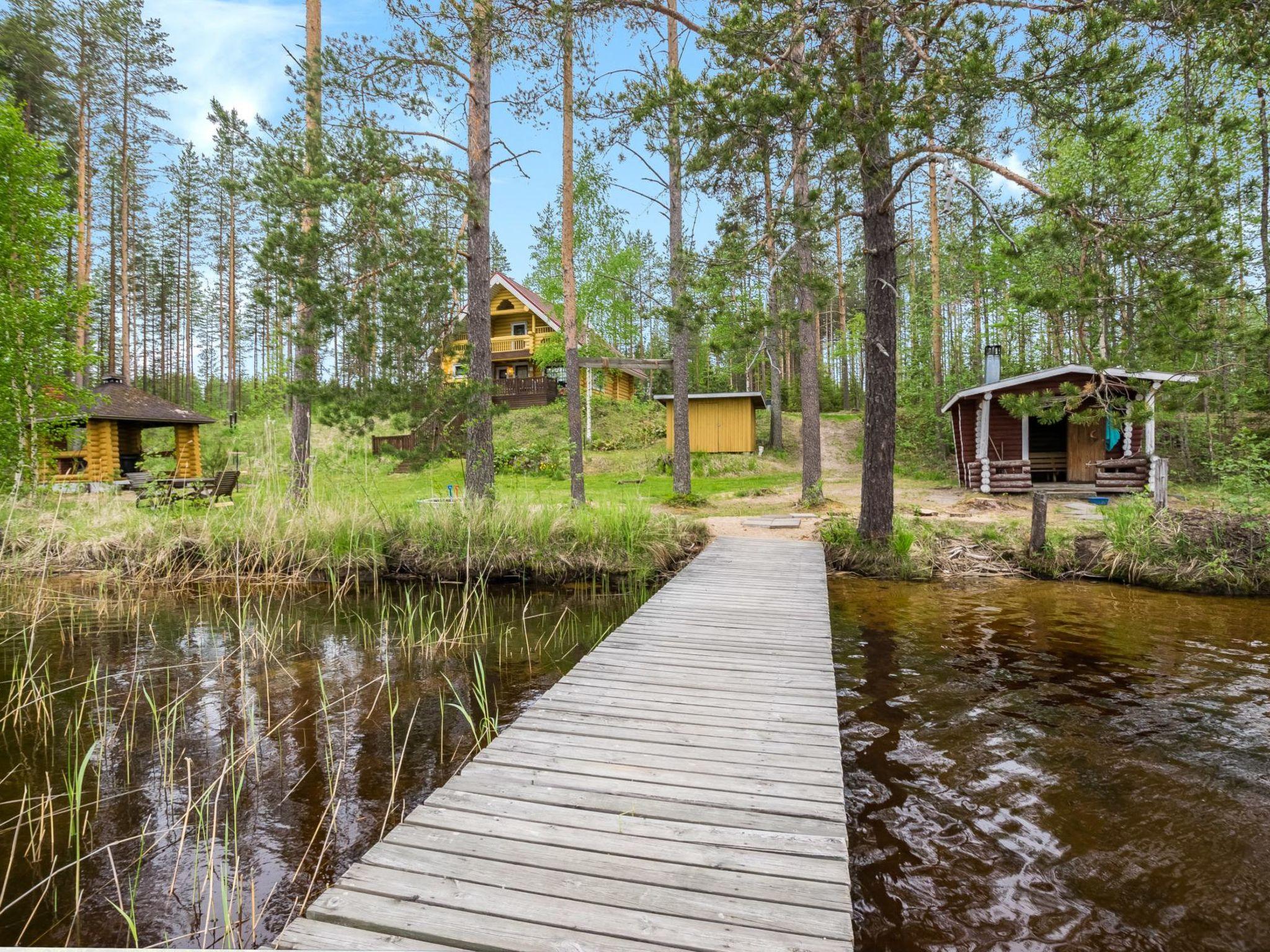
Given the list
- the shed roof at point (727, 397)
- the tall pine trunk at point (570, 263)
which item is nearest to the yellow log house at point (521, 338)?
the shed roof at point (727, 397)

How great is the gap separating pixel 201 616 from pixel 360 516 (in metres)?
2.24

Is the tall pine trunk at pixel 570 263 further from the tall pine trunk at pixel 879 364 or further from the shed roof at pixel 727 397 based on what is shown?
the shed roof at pixel 727 397

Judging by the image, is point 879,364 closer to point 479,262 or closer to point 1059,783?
point 1059,783

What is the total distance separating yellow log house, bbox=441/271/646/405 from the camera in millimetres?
26234

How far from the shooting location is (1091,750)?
4.09 metres

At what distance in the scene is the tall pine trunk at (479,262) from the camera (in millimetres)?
10023

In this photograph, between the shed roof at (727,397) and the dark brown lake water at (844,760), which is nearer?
the dark brown lake water at (844,760)

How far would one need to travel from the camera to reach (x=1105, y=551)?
342 inches

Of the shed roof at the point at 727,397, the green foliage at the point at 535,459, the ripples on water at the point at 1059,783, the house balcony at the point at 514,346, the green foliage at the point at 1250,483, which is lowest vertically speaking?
the ripples on water at the point at 1059,783

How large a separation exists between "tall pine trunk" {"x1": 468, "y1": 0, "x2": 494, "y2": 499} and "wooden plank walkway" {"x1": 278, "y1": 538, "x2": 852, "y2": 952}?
6441 mm

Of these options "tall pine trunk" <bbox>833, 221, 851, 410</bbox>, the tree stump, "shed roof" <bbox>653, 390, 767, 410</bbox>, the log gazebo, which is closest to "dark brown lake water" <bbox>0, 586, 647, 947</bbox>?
the tree stump

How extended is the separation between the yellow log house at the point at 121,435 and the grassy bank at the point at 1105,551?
52.4 feet

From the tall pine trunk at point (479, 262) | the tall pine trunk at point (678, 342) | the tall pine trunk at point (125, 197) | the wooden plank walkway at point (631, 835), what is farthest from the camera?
the tall pine trunk at point (125, 197)

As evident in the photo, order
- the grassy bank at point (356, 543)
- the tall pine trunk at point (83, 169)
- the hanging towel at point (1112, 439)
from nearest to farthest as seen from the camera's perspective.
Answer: the grassy bank at point (356, 543) → the hanging towel at point (1112, 439) → the tall pine trunk at point (83, 169)
